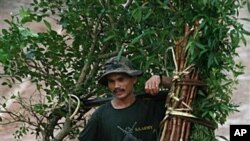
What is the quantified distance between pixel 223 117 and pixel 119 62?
45 cm

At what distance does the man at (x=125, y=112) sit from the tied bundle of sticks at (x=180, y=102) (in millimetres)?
87

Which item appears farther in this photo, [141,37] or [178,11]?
[141,37]

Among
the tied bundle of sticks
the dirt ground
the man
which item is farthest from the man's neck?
the dirt ground

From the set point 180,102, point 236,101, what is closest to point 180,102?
point 180,102

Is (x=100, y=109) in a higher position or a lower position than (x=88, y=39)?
lower

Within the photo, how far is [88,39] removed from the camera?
8.91 feet

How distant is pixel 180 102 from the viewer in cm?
198

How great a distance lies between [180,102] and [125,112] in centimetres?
26

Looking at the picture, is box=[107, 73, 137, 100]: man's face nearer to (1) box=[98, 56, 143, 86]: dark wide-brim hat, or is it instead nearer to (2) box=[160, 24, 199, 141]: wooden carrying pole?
(1) box=[98, 56, 143, 86]: dark wide-brim hat

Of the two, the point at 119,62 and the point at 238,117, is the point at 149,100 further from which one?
the point at 238,117

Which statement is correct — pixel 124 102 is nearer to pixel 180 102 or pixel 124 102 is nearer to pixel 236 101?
pixel 180 102

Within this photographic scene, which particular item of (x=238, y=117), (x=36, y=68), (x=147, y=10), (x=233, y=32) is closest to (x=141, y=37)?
(x=147, y=10)

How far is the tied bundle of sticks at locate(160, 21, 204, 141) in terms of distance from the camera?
197cm

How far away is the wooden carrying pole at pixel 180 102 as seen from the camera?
77.5 inches
